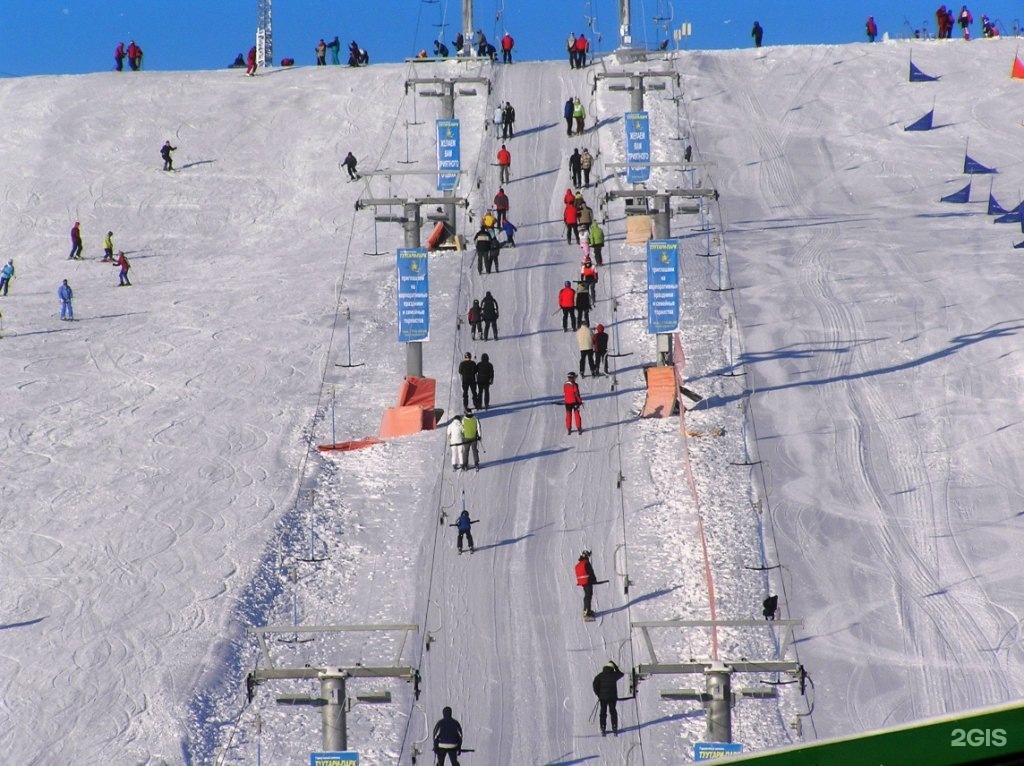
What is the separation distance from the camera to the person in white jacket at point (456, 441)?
2498 centimetres

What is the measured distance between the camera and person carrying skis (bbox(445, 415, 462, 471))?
24984 millimetres

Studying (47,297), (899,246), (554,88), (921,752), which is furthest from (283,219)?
(921,752)

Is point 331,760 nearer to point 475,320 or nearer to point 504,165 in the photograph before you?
point 475,320

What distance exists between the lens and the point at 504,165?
132 ft

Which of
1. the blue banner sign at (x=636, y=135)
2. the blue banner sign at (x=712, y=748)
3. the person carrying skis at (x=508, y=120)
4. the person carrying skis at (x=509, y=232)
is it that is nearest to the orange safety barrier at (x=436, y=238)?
the person carrying skis at (x=509, y=232)

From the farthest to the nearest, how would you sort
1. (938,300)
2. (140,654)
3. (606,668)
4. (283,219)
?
(283,219)
(938,300)
(140,654)
(606,668)

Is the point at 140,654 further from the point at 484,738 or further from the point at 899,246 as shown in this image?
the point at 899,246

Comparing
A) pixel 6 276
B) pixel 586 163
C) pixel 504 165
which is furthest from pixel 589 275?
pixel 6 276

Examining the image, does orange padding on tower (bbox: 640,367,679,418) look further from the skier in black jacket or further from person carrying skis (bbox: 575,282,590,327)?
the skier in black jacket

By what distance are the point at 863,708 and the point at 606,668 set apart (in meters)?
3.07

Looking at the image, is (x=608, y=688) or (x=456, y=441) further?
(x=456, y=441)

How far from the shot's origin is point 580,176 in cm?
3922

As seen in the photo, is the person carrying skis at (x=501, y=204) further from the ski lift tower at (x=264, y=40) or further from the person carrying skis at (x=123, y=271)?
the ski lift tower at (x=264, y=40)

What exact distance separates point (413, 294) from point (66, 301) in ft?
40.1
